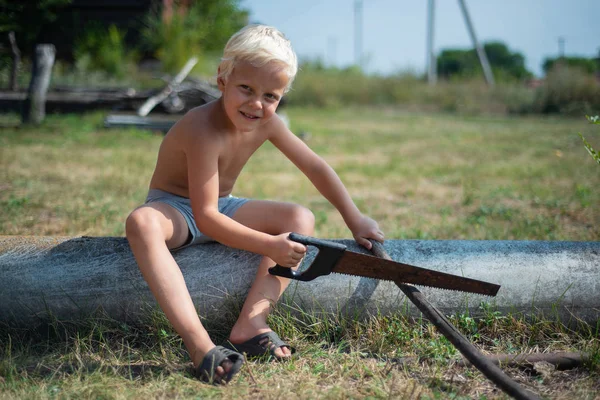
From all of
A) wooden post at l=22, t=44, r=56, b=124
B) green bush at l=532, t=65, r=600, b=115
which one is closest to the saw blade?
wooden post at l=22, t=44, r=56, b=124

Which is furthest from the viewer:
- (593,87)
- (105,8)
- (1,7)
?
(105,8)

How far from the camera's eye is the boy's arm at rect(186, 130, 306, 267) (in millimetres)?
2189

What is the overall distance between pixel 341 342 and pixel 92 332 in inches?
40.8

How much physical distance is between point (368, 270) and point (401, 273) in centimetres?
13

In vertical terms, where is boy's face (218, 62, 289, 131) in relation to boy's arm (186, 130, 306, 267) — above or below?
above

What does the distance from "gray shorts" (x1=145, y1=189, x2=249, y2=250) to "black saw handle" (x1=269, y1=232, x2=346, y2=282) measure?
403 millimetres

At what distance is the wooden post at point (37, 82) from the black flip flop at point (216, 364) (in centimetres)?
856

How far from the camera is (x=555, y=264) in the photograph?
8.14 ft

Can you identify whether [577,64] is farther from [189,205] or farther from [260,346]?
[260,346]

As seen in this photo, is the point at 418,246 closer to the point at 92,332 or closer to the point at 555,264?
the point at 555,264

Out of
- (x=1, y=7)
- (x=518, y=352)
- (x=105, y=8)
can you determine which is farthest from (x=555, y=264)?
(x=105, y=8)

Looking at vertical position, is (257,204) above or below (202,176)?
below

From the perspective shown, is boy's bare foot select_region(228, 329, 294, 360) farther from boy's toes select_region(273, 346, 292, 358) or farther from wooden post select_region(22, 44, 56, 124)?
wooden post select_region(22, 44, 56, 124)

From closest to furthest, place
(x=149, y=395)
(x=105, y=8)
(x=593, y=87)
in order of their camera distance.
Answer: (x=149, y=395) → (x=593, y=87) → (x=105, y=8)
